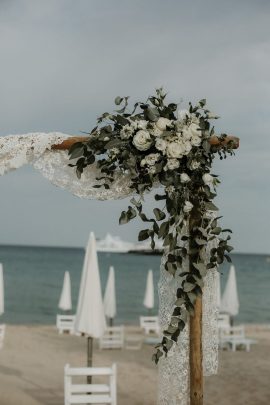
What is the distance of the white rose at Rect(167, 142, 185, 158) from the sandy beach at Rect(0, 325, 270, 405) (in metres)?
6.09

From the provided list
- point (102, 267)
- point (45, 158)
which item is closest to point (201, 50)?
point (45, 158)

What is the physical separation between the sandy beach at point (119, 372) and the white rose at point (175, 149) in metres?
6.09

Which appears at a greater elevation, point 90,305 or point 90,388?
point 90,305

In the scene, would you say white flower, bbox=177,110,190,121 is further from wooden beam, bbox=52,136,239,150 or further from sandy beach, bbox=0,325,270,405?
sandy beach, bbox=0,325,270,405

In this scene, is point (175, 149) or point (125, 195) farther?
point (125, 195)

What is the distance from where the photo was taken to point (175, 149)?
151 inches

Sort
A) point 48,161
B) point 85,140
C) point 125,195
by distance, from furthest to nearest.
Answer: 1. point 48,161
2. point 125,195
3. point 85,140

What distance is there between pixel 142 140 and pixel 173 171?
26 centimetres

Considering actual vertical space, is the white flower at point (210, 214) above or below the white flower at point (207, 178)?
below

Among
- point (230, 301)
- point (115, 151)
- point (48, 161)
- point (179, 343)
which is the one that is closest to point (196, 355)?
point (179, 343)

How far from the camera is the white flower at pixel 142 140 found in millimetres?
3867

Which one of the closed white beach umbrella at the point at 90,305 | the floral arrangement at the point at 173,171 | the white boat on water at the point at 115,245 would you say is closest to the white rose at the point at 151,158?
→ the floral arrangement at the point at 173,171

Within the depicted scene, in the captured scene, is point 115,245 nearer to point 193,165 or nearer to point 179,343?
point 179,343

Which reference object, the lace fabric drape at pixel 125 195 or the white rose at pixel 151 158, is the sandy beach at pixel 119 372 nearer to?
the lace fabric drape at pixel 125 195
